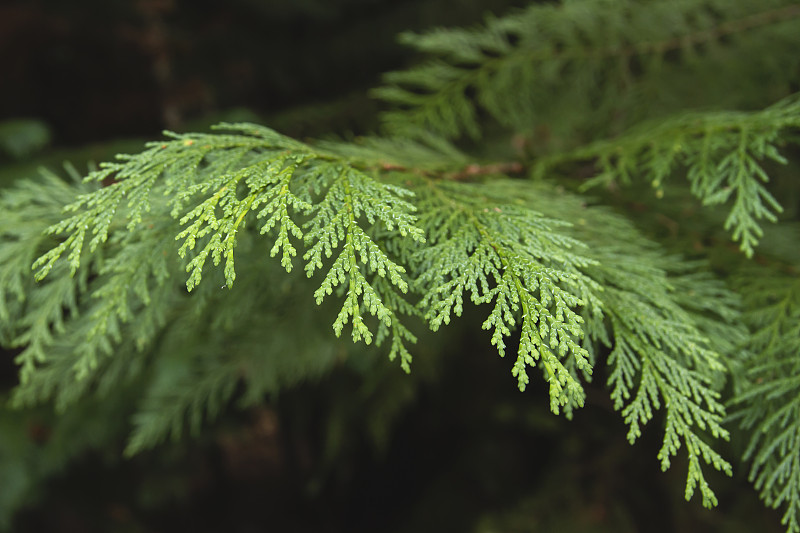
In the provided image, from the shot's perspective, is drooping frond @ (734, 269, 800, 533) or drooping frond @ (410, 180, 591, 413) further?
drooping frond @ (734, 269, 800, 533)

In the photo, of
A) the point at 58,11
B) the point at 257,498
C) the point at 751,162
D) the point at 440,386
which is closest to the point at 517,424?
the point at 440,386

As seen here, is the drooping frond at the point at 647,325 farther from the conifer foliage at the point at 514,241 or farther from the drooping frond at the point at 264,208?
the drooping frond at the point at 264,208

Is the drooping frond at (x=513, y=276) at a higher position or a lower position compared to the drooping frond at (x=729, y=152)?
lower

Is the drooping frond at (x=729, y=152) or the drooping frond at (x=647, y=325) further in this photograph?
the drooping frond at (x=729, y=152)

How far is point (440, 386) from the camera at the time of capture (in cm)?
367

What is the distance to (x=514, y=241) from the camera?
3.02 feet

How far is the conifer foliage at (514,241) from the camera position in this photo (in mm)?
859

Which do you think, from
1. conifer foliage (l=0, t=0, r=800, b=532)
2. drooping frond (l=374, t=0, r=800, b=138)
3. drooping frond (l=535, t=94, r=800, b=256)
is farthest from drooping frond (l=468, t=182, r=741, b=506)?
drooping frond (l=374, t=0, r=800, b=138)

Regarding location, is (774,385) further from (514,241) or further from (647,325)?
(514,241)

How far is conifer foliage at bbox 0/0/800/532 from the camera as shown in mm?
859

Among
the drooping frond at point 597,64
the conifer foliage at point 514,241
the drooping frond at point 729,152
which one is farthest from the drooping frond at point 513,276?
the drooping frond at point 597,64

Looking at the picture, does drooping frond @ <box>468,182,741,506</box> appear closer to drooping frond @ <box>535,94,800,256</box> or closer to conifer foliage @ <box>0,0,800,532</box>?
conifer foliage @ <box>0,0,800,532</box>

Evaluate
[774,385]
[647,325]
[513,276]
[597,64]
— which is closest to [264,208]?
[513,276]

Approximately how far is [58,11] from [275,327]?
2642 mm
